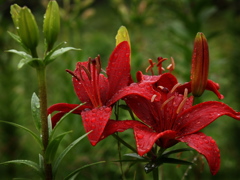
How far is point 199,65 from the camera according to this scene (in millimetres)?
658

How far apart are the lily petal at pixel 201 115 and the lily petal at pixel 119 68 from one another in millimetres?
114

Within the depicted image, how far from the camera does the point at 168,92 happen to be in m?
0.66

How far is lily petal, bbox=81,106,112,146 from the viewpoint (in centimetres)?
56

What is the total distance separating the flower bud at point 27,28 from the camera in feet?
1.82

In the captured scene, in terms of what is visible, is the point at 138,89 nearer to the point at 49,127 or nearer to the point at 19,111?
the point at 49,127

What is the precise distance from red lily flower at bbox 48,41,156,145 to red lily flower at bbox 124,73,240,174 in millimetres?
27

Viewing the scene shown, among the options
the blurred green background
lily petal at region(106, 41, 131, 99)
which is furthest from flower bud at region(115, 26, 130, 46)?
the blurred green background

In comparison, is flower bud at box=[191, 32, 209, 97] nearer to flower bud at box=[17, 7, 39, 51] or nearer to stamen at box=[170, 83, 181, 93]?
stamen at box=[170, 83, 181, 93]

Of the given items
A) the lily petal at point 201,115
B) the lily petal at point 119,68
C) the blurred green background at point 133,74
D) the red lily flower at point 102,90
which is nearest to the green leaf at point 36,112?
the red lily flower at point 102,90

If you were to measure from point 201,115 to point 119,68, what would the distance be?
16 centimetres

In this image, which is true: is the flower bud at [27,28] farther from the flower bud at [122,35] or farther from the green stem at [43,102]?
the flower bud at [122,35]

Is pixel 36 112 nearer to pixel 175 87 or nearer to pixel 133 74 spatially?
pixel 175 87

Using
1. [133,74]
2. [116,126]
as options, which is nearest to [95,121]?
[116,126]

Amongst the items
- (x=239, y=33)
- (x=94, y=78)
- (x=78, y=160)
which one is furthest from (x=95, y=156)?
(x=239, y=33)
